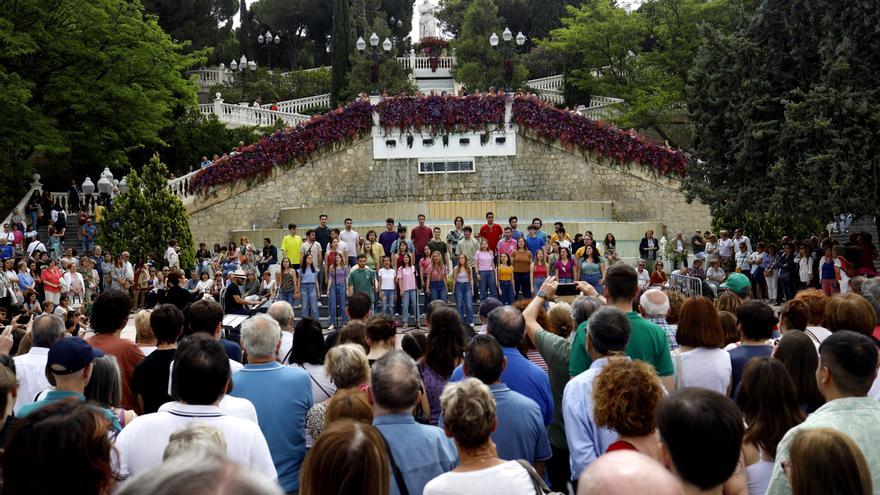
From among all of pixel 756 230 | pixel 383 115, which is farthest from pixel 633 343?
pixel 383 115

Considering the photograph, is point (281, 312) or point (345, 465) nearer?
point (345, 465)

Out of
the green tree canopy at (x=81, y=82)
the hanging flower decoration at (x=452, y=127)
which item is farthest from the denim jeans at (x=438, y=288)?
the green tree canopy at (x=81, y=82)

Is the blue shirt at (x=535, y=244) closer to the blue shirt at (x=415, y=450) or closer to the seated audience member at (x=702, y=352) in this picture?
the seated audience member at (x=702, y=352)

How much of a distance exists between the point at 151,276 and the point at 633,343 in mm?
15932

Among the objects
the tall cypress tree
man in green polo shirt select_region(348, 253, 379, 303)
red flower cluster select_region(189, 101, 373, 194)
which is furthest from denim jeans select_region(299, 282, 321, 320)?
the tall cypress tree

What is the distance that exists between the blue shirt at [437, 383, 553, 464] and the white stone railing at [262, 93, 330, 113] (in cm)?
3478

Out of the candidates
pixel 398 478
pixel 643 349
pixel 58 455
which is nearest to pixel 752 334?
pixel 643 349

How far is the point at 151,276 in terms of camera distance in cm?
1994

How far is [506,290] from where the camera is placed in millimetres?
16531

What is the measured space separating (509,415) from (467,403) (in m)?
0.95

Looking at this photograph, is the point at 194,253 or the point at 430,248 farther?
the point at 194,253

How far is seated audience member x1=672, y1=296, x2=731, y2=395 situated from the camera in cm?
588

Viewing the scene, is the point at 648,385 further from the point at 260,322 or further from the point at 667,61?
the point at 667,61

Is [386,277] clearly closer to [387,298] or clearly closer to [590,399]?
[387,298]
